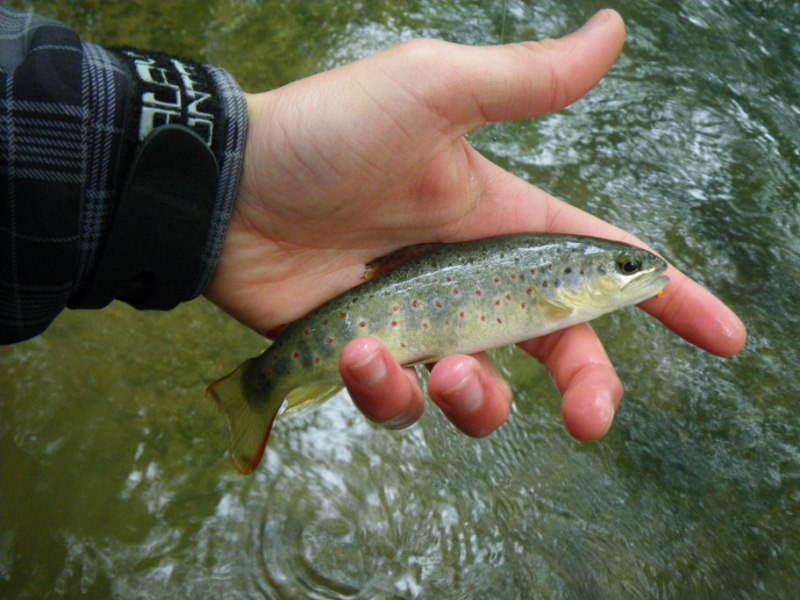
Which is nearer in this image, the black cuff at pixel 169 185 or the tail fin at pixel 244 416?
the black cuff at pixel 169 185

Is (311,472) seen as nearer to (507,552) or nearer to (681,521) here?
(507,552)

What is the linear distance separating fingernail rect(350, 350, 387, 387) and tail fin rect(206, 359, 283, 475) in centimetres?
46

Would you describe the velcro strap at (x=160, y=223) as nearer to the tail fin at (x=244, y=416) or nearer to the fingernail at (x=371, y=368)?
the tail fin at (x=244, y=416)

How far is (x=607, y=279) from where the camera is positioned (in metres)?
2.49

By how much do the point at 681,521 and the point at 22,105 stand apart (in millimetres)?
2728

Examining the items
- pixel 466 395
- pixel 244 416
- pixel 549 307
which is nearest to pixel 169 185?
pixel 244 416

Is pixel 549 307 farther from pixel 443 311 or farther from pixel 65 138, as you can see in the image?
pixel 65 138

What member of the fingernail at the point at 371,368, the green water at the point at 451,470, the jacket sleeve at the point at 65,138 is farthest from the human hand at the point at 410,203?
the green water at the point at 451,470

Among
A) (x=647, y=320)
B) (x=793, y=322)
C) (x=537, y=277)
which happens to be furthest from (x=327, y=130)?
(x=793, y=322)

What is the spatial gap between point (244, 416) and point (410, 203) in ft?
2.79

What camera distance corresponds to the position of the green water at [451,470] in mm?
2898

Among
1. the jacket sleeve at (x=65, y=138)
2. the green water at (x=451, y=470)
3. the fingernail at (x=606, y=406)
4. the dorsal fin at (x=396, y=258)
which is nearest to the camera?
the jacket sleeve at (x=65, y=138)

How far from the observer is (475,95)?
2305 millimetres

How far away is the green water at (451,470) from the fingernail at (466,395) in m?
0.99
